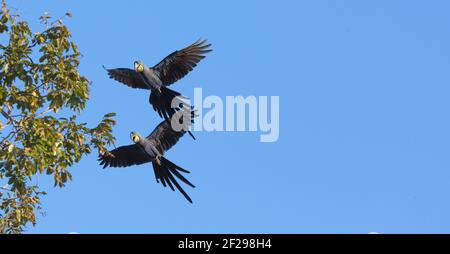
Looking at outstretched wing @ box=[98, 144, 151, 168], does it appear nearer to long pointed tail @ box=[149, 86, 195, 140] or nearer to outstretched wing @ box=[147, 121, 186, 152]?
outstretched wing @ box=[147, 121, 186, 152]

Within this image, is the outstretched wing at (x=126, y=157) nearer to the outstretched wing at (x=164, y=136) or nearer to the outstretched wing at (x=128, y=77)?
the outstretched wing at (x=164, y=136)

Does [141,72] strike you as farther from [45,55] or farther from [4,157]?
[4,157]

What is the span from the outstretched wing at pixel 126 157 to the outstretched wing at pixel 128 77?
1132 millimetres

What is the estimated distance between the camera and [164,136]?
1531cm

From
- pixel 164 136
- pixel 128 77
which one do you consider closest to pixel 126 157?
pixel 164 136

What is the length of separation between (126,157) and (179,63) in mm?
2072

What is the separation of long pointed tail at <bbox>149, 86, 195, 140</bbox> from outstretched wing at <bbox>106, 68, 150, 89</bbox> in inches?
29.9

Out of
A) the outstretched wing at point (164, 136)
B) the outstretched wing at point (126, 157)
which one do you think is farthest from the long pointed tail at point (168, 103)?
the outstretched wing at point (126, 157)

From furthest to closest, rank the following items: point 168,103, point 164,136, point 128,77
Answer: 1. point 128,77
2. point 164,136
3. point 168,103

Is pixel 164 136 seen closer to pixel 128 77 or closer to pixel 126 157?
pixel 126 157

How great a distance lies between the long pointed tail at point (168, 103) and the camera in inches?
573

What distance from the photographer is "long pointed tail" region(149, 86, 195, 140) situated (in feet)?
47.8

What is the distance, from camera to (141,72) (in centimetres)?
1502
